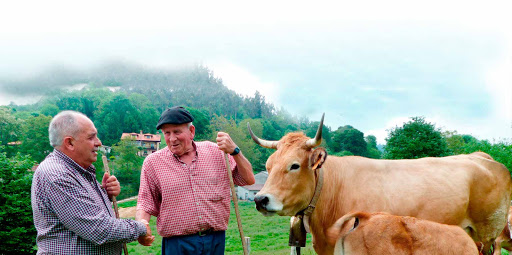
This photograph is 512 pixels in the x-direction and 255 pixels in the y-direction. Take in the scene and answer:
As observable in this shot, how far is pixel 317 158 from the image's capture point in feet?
15.1

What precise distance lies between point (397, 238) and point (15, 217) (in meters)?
17.7

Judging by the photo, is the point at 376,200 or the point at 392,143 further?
the point at 392,143

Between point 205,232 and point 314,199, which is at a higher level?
point 314,199

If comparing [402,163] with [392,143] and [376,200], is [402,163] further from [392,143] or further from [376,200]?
[392,143]

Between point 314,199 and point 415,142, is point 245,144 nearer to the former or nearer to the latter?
point 415,142

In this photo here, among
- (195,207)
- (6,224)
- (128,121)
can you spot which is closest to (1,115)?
(128,121)

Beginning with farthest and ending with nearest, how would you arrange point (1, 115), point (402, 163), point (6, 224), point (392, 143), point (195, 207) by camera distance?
1. point (1, 115)
2. point (392, 143)
3. point (6, 224)
4. point (402, 163)
5. point (195, 207)

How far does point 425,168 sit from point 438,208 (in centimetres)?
67

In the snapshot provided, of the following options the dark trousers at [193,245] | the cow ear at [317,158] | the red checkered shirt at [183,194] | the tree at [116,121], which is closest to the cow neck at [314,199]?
the cow ear at [317,158]

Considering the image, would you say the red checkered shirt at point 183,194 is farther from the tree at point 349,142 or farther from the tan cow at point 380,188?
the tree at point 349,142

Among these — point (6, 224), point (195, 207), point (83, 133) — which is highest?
point (83, 133)

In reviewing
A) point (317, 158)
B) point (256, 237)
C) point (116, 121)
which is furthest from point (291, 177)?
point (116, 121)

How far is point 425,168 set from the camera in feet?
18.9

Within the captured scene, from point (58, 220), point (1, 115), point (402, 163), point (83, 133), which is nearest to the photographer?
point (58, 220)
